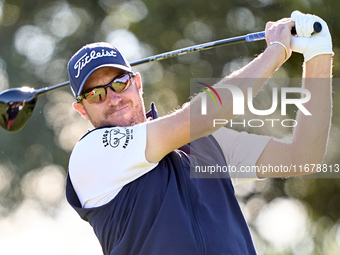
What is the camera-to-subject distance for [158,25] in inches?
420

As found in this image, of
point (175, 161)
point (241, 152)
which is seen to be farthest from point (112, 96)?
point (241, 152)

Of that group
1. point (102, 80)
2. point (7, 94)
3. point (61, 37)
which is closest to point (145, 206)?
point (102, 80)

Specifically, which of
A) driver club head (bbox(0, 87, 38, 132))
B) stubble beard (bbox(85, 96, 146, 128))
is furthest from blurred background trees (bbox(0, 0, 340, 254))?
stubble beard (bbox(85, 96, 146, 128))

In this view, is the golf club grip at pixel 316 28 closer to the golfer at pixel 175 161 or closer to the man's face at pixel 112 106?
the golfer at pixel 175 161

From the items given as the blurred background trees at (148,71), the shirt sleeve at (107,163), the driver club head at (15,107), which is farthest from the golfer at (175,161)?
the blurred background trees at (148,71)

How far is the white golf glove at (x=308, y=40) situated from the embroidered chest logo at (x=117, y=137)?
0.96 metres

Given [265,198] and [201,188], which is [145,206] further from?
[265,198]

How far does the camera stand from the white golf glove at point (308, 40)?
3.22 m

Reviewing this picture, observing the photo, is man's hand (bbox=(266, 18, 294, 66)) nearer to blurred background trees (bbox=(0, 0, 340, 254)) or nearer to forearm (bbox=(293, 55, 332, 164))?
forearm (bbox=(293, 55, 332, 164))

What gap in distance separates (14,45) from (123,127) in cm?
898

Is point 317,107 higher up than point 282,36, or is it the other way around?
point 282,36

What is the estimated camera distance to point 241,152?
11.9 feet

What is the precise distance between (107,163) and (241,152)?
0.88 m

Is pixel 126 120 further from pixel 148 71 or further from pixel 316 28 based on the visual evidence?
pixel 148 71
